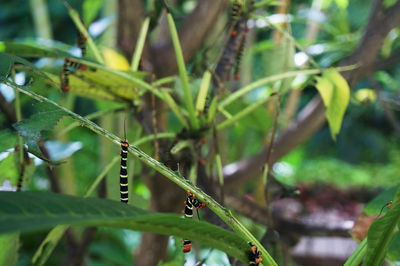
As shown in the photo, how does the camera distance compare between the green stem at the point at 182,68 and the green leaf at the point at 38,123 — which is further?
the green stem at the point at 182,68

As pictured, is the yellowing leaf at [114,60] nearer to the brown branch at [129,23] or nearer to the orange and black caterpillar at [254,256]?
the brown branch at [129,23]

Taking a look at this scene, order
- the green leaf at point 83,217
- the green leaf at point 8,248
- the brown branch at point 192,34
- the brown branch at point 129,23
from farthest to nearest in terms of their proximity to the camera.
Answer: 1. the brown branch at point 192,34
2. the brown branch at point 129,23
3. the green leaf at point 8,248
4. the green leaf at point 83,217

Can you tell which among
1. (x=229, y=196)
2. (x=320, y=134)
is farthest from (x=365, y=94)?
(x=320, y=134)

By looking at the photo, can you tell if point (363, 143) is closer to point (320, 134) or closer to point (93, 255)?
point (320, 134)

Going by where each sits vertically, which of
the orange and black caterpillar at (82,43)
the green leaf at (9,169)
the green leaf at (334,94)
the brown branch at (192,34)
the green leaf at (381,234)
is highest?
the brown branch at (192,34)

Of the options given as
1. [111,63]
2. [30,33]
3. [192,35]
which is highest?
[30,33]

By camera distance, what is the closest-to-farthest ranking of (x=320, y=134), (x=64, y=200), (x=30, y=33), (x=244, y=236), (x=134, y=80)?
(x=64, y=200)
(x=244, y=236)
(x=134, y=80)
(x=30, y=33)
(x=320, y=134)

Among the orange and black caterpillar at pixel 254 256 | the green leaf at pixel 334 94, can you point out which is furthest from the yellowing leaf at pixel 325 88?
the orange and black caterpillar at pixel 254 256
